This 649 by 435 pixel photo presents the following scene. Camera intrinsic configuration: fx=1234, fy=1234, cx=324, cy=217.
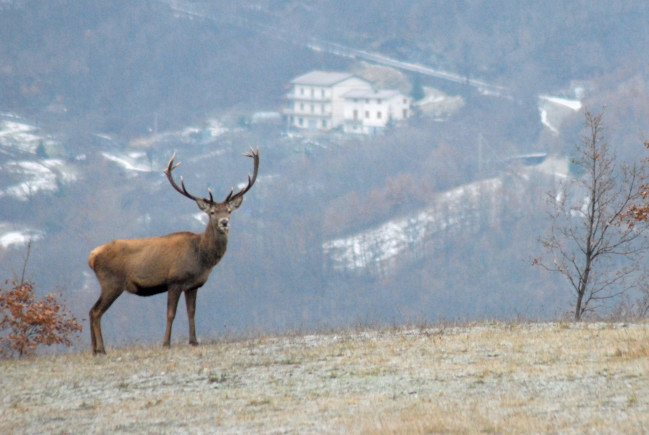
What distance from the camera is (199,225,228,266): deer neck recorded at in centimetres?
1909

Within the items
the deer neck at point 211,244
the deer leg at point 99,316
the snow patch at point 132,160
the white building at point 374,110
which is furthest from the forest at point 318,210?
the deer leg at point 99,316

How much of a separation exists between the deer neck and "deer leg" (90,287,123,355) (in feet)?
4.60

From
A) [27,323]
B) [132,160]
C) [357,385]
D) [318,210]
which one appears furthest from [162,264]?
[132,160]

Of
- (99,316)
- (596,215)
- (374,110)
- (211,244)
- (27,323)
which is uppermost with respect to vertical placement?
(374,110)

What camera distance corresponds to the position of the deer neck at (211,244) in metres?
19.1

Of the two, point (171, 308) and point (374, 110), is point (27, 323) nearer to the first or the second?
point (171, 308)

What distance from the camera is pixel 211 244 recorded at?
754 inches

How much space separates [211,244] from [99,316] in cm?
203

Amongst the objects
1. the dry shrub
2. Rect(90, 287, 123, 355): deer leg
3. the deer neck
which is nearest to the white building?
the dry shrub

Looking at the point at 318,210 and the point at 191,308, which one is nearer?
the point at 191,308

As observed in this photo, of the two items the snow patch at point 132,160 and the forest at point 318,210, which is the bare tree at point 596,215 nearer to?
the forest at point 318,210

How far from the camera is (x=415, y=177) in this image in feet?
544

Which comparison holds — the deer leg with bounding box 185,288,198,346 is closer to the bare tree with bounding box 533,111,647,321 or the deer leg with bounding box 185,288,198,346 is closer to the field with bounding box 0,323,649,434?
the field with bounding box 0,323,649,434

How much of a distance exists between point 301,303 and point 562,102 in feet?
272
